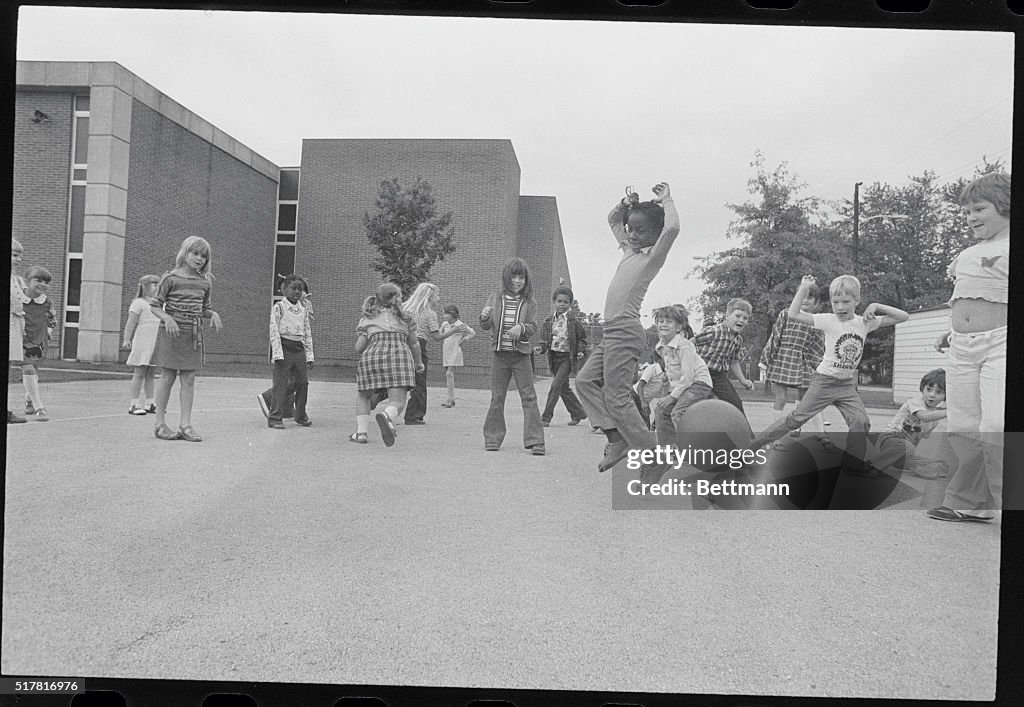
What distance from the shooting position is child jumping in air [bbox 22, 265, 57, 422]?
1.50 metres

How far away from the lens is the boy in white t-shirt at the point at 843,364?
1.53 m

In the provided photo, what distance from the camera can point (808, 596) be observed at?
1.51 metres

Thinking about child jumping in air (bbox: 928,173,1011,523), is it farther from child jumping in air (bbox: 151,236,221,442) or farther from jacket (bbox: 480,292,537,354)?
child jumping in air (bbox: 151,236,221,442)

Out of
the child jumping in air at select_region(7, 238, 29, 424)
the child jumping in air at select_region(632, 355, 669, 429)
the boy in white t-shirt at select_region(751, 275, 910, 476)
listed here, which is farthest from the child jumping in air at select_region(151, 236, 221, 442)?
the boy in white t-shirt at select_region(751, 275, 910, 476)

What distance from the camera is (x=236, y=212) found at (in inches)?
63.1

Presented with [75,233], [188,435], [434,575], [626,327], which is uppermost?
[75,233]

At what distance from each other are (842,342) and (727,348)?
10.6 inches

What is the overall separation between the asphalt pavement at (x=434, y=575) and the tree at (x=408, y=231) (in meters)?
0.44

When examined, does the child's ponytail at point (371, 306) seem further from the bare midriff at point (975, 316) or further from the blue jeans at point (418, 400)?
the bare midriff at point (975, 316)

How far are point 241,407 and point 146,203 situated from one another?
0.56 metres

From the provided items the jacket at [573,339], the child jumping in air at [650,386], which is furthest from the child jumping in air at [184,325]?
the child jumping in air at [650,386]

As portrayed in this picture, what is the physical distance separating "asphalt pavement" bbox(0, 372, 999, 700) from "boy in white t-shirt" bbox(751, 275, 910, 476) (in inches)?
2.4

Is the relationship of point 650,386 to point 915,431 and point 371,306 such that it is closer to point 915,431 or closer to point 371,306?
point 915,431

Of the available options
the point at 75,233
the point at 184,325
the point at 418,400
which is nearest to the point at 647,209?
the point at 418,400
